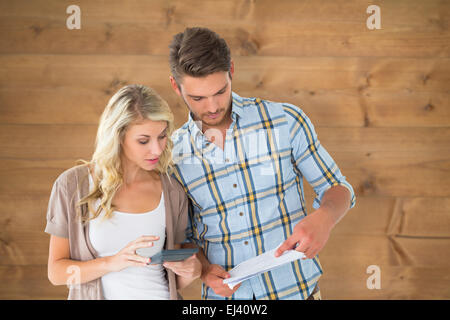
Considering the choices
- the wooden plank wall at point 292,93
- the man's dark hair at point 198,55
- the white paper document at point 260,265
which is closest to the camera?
the white paper document at point 260,265

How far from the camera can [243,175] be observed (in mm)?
1097

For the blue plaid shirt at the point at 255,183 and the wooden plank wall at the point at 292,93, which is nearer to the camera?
the blue plaid shirt at the point at 255,183

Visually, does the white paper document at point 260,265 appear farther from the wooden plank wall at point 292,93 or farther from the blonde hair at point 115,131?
the wooden plank wall at point 292,93

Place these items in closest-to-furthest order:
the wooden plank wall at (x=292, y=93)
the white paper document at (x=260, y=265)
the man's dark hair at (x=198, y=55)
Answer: the white paper document at (x=260, y=265) < the man's dark hair at (x=198, y=55) < the wooden plank wall at (x=292, y=93)

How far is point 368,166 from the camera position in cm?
153

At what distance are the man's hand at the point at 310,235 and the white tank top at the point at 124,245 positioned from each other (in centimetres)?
36

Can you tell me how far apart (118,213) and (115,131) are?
0.72 ft

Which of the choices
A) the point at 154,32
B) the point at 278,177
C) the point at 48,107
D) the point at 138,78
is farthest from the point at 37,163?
the point at 278,177

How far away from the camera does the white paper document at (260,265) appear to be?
918 mm

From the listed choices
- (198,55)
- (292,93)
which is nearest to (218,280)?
(198,55)

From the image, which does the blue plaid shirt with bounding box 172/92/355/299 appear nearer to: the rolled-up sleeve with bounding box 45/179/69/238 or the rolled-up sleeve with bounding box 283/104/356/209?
the rolled-up sleeve with bounding box 283/104/356/209

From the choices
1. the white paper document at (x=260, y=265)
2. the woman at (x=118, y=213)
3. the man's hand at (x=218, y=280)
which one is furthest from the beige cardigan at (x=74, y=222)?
the white paper document at (x=260, y=265)

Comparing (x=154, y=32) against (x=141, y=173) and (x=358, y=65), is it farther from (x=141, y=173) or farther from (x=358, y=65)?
(x=358, y=65)

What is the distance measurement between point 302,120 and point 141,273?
2.03ft
